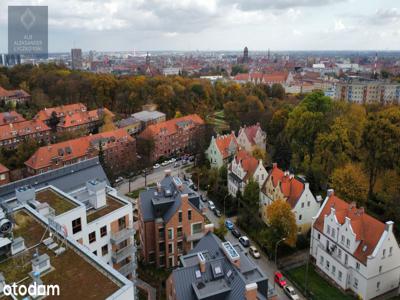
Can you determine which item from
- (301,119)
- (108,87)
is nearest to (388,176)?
(301,119)

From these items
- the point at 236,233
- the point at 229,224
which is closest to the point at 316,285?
the point at 236,233

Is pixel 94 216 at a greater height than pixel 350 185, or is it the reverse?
pixel 94 216

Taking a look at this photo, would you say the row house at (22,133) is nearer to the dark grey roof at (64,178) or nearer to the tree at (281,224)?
the dark grey roof at (64,178)

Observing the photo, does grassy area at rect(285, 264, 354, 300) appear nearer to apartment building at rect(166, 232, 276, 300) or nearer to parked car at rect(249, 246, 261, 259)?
parked car at rect(249, 246, 261, 259)

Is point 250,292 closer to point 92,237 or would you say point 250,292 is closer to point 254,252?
point 92,237

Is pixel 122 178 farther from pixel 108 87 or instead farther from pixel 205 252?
pixel 108 87

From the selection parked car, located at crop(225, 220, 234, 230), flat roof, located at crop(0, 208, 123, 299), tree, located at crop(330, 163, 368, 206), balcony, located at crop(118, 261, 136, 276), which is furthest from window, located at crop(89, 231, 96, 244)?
tree, located at crop(330, 163, 368, 206)
